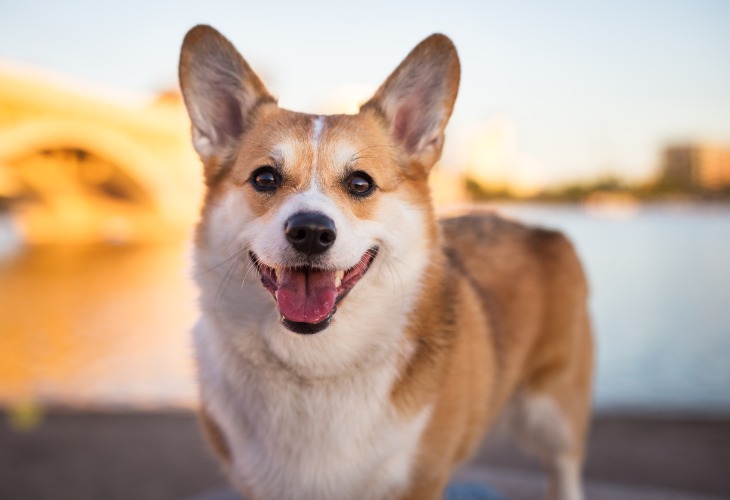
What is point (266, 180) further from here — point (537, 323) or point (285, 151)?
point (537, 323)

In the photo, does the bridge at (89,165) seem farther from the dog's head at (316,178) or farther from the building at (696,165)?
the building at (696,165)

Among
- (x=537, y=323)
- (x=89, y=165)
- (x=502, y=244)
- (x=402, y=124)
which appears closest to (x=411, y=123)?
(x=402, y=124)

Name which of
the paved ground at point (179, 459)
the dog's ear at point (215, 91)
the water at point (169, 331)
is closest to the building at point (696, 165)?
the water at point (169, 331)

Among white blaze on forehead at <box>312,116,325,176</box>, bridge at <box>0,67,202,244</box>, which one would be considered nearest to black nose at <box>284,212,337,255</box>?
white blaze on forehead at <box>312,116,325,176</box>

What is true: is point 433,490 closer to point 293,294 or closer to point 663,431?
point 293,294

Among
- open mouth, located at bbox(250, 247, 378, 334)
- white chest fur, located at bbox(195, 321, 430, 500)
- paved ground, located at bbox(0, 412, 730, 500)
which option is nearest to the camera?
open mouth, located at bbox(250, 247, 378, 334)

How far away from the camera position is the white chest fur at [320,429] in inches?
109

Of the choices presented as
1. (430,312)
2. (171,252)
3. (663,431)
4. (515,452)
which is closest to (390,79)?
(430,312)

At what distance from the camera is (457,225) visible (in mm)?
4078

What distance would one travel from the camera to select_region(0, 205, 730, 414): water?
9562 mm

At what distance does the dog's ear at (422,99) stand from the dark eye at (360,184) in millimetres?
325

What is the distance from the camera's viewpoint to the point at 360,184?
9.35ft

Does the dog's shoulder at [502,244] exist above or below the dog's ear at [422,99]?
below

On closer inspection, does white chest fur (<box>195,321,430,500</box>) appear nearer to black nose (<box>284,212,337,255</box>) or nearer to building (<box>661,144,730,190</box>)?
black nose (<box>284,212,337,255</box>)
